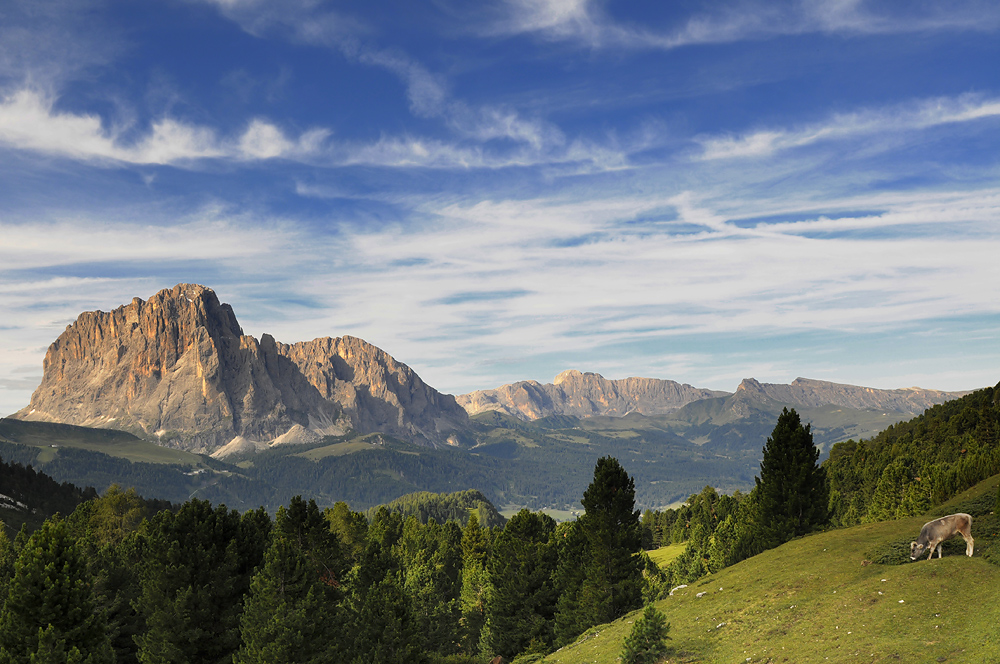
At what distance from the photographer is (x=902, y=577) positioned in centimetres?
3806

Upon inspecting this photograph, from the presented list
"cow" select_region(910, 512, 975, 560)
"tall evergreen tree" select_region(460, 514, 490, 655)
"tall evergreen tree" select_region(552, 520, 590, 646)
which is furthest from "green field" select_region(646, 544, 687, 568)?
"cow" select_region(910, 512, 975, 560)

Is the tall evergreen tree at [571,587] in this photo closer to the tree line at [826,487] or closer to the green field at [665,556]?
the tree line at [826,487]

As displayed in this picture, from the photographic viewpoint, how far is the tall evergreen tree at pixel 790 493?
7194cm

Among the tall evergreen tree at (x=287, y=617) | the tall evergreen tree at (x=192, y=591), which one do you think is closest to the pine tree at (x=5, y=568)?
the tall evergreen tree at (x=192, y=591)

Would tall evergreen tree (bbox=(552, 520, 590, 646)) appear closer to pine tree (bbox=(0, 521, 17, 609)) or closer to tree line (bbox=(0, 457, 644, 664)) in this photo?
tree line (bbox=(0, 457, 644, 664))

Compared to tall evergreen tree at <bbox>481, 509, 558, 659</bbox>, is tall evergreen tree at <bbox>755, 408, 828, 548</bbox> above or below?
above

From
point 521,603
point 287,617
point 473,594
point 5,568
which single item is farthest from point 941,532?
point 5,568

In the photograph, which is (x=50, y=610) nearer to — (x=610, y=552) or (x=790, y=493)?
(x=610, y=552)

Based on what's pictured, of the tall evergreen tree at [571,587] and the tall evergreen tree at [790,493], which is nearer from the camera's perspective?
the tall evergreen tree at [571,587]

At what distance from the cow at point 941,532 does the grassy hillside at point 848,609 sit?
91cm

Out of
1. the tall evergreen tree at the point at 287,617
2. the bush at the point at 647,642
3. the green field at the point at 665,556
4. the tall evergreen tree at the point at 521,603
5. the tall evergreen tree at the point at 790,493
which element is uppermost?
the tall evergreen tree at the point at 790,493

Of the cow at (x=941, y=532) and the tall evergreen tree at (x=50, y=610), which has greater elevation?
the cow at (x=941, y=532)

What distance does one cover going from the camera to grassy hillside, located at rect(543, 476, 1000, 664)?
1164 inches

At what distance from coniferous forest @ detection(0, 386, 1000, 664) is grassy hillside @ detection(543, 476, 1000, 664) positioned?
19.7 feet
